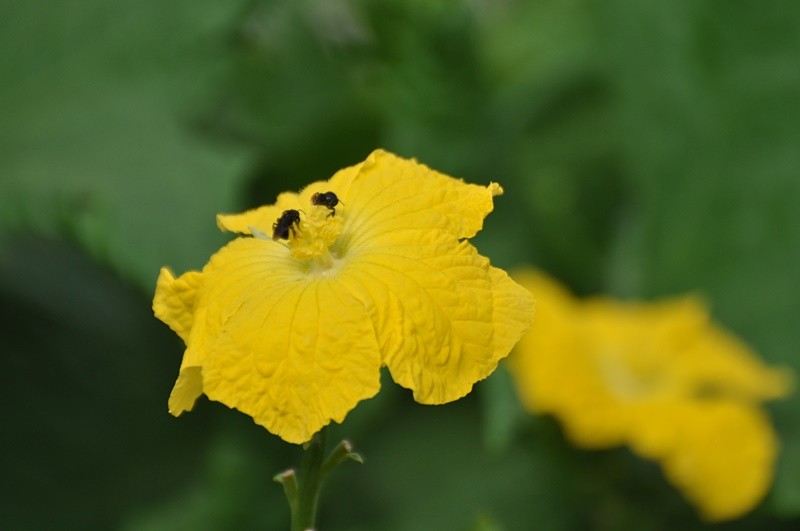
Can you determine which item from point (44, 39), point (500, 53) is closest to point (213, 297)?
point (44, 39)

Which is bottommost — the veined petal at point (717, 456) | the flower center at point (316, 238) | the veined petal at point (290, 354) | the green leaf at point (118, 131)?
the veined petal at point (290, 354)

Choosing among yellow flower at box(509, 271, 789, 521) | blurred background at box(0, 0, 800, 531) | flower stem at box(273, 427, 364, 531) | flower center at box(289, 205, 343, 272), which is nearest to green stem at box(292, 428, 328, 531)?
flower stem at box(273, 427, 364, 531)

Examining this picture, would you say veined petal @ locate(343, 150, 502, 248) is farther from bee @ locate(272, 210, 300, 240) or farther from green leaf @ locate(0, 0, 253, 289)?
Answer: green leaf @ locate(0, 0, 253, 289)

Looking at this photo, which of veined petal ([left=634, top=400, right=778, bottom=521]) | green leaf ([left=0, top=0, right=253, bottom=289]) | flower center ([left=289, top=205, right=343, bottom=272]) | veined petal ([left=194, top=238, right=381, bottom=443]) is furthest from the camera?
veined petal ([left=634, top=400, right=778, bottom=521])

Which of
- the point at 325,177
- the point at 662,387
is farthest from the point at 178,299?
the point at 662,387

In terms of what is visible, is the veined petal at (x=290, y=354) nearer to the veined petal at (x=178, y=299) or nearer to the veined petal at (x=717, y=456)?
the veined petal at (x=178, y=299)

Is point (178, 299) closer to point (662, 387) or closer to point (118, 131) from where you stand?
point (118, 131)

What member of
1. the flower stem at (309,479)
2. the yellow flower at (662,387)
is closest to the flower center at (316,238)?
the flower stem at (309,479)
